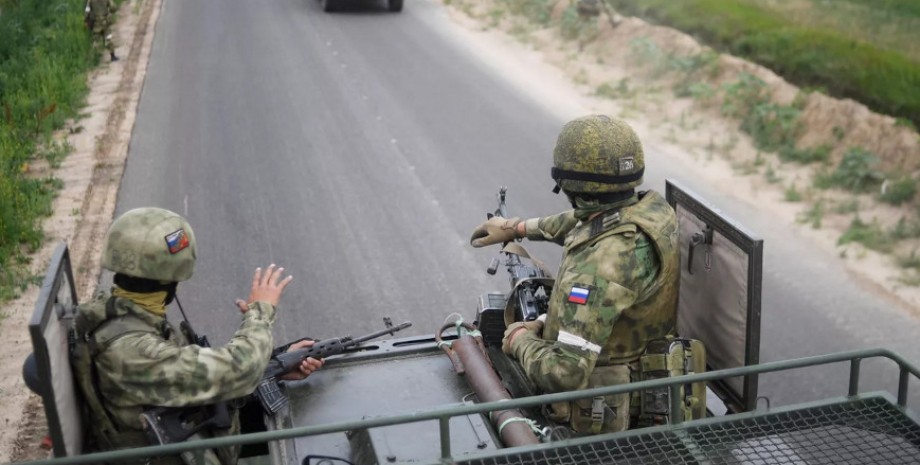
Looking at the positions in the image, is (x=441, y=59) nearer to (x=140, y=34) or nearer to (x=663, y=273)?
(x=140, y=34)

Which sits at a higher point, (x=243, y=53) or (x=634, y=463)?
(x=634, y=463)

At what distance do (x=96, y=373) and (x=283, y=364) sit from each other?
83cm

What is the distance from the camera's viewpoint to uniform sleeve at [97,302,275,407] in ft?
12.0

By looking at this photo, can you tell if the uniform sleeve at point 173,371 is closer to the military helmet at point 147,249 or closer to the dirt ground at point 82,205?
the military helmet at point 147,249

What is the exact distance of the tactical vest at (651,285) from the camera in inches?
154

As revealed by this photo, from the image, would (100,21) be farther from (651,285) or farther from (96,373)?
(651,285)

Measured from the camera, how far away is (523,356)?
13.0 feet

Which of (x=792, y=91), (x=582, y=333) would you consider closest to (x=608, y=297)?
(x=582, y=333)

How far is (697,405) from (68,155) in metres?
8.56

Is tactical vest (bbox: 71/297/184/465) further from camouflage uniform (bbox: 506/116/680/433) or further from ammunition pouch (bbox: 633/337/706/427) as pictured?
ammunition pouch (bbox: 633/337/706/427)

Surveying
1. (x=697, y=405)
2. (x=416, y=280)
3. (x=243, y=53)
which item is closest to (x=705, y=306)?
(x=697, y=405)

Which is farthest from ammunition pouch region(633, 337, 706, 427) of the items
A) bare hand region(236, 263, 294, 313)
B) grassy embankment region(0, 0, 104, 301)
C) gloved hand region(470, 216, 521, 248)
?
grassy embankment region(0, 0, 104, 301)

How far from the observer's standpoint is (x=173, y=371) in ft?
12.0

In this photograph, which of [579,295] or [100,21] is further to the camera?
[100,21]
